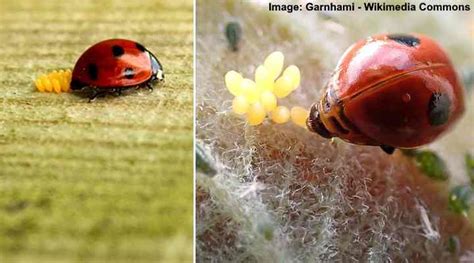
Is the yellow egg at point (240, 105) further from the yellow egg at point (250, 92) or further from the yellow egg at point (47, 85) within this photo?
the yellow egg at point (47, 85)

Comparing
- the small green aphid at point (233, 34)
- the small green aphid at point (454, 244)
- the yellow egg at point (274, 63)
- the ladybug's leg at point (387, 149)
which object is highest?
the small green aphid at point (233, 34)

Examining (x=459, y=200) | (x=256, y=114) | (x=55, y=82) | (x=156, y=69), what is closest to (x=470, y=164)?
(x=459, y=200)

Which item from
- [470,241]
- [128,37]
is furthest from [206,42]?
[470,241]

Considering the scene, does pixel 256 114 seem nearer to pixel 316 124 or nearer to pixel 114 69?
pixel 316 124

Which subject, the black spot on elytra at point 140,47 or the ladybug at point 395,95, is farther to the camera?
the black spot on elytra at point 140,47

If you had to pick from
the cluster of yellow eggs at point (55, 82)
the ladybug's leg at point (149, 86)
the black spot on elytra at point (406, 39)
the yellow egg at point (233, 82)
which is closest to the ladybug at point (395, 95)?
the black spot on elytra at point (406, 39)
